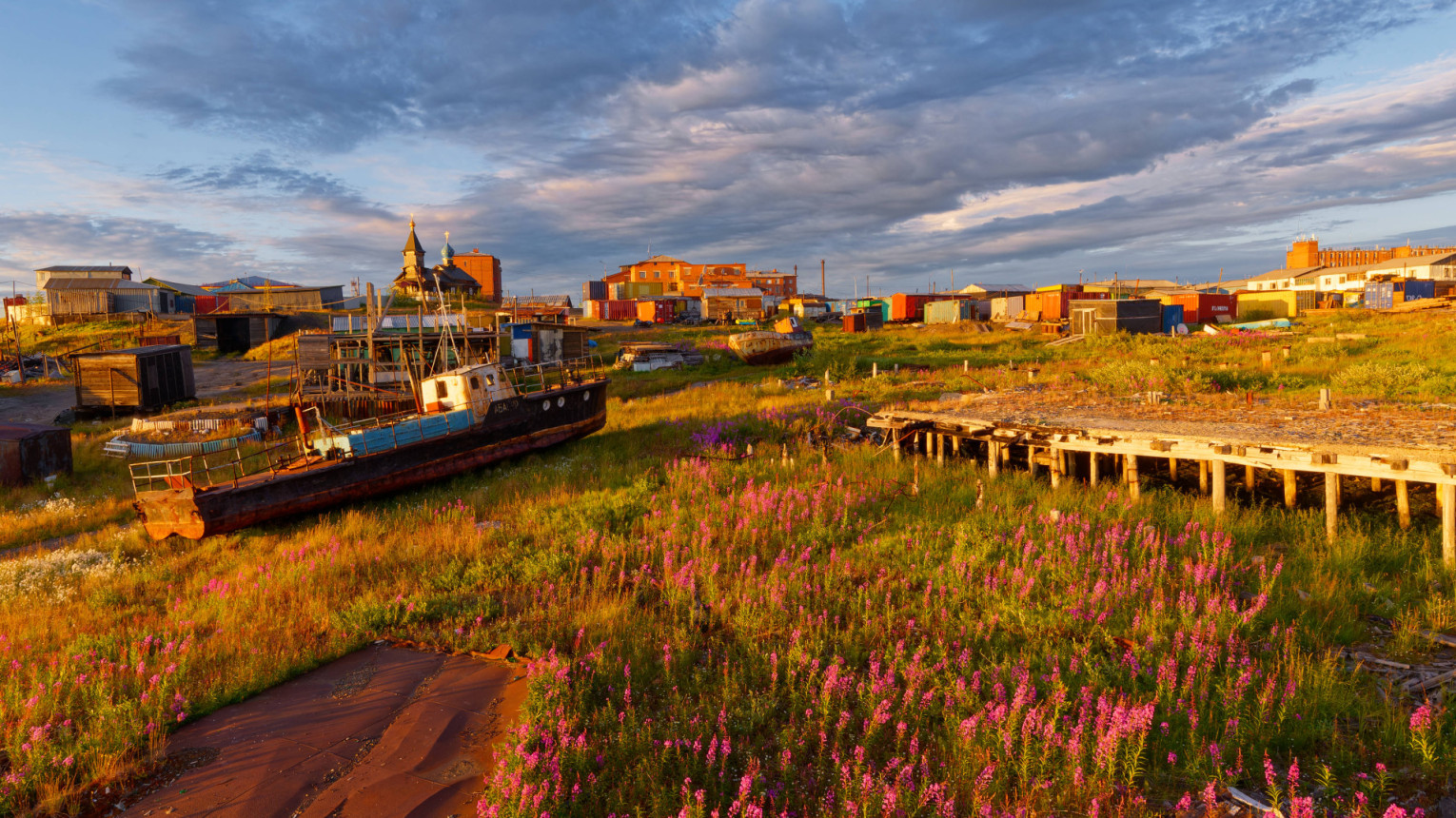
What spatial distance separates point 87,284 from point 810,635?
75287mm

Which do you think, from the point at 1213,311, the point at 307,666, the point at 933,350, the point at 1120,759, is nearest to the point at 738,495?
the point at 307,666

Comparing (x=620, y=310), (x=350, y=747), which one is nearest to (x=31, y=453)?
(x=350, y=747)

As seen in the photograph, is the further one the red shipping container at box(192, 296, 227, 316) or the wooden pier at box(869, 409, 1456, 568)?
the red shipping container at box(192, 296, 227, 316)

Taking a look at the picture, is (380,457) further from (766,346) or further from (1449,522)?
(766,346)

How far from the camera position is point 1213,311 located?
57406 millimetres

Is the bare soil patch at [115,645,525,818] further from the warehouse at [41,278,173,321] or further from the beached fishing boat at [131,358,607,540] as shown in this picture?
the warehouse at [41,278,173,321]

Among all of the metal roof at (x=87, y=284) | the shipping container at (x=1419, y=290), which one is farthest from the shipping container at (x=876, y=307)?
the metal roof at (x=87, y=284)

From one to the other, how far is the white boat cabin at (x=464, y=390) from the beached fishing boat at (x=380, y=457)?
24 mm

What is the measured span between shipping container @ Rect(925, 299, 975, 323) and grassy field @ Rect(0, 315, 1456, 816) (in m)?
57.1

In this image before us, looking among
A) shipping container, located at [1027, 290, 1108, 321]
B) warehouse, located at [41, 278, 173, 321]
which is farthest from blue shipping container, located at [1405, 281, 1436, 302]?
warehouse, located at [41, 278, 173, 321]

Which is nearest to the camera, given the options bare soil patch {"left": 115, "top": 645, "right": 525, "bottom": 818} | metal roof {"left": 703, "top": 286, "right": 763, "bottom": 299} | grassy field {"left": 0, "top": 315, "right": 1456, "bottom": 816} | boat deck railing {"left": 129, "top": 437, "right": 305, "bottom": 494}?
grassy field {"left": 0, "top": 315, "right": 1456, "bottom": 816}

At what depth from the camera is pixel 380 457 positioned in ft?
47.1

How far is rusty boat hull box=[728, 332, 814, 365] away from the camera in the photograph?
127 ft

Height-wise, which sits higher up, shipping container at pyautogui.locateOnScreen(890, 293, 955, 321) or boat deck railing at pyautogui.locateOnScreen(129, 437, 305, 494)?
shipping container at pyautogui.locateOnScreen(890, 293, 955, 321)
